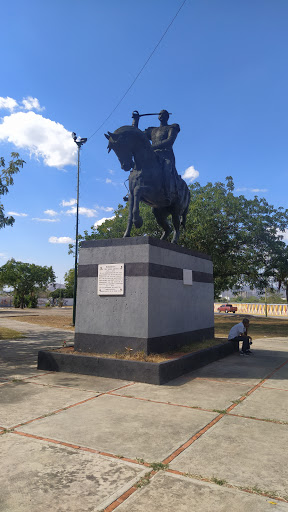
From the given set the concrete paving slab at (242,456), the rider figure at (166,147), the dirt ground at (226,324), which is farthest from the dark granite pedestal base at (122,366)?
the dirt ground at (226,324)

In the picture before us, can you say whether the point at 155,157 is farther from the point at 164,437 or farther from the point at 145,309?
the point at 164,437

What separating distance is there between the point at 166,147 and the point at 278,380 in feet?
20.6

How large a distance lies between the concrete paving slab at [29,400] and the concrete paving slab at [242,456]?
2079 millimetres

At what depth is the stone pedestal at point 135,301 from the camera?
7262mm

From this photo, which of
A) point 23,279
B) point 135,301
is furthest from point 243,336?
point 23,279

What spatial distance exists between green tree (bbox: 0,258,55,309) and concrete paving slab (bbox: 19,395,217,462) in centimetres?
6412

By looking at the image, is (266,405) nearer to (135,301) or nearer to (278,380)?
(278,380)

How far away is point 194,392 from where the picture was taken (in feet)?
18.4

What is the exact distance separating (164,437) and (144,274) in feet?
12.8

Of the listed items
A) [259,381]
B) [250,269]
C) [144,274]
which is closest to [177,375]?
[259,381]

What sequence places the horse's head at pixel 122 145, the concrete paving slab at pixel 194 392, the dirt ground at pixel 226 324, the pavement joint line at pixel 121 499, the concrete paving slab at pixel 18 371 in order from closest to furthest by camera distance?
the pavement joint line at pixel 121 499 → the concrete paving slab at pixel 194 392 → the concrete paving slab at pixel 18 371 → the horse's head at pixel 122 145 → the dirt ground at pixel 226 324

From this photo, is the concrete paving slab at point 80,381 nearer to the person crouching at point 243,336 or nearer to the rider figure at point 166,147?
the person crouching at point 243,336

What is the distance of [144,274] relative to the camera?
7277 mm

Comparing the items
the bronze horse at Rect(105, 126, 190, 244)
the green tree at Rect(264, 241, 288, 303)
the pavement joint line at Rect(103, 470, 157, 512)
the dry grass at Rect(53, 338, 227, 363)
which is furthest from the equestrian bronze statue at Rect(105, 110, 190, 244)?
the green tree at Rect(264, 241, 288, 303)
